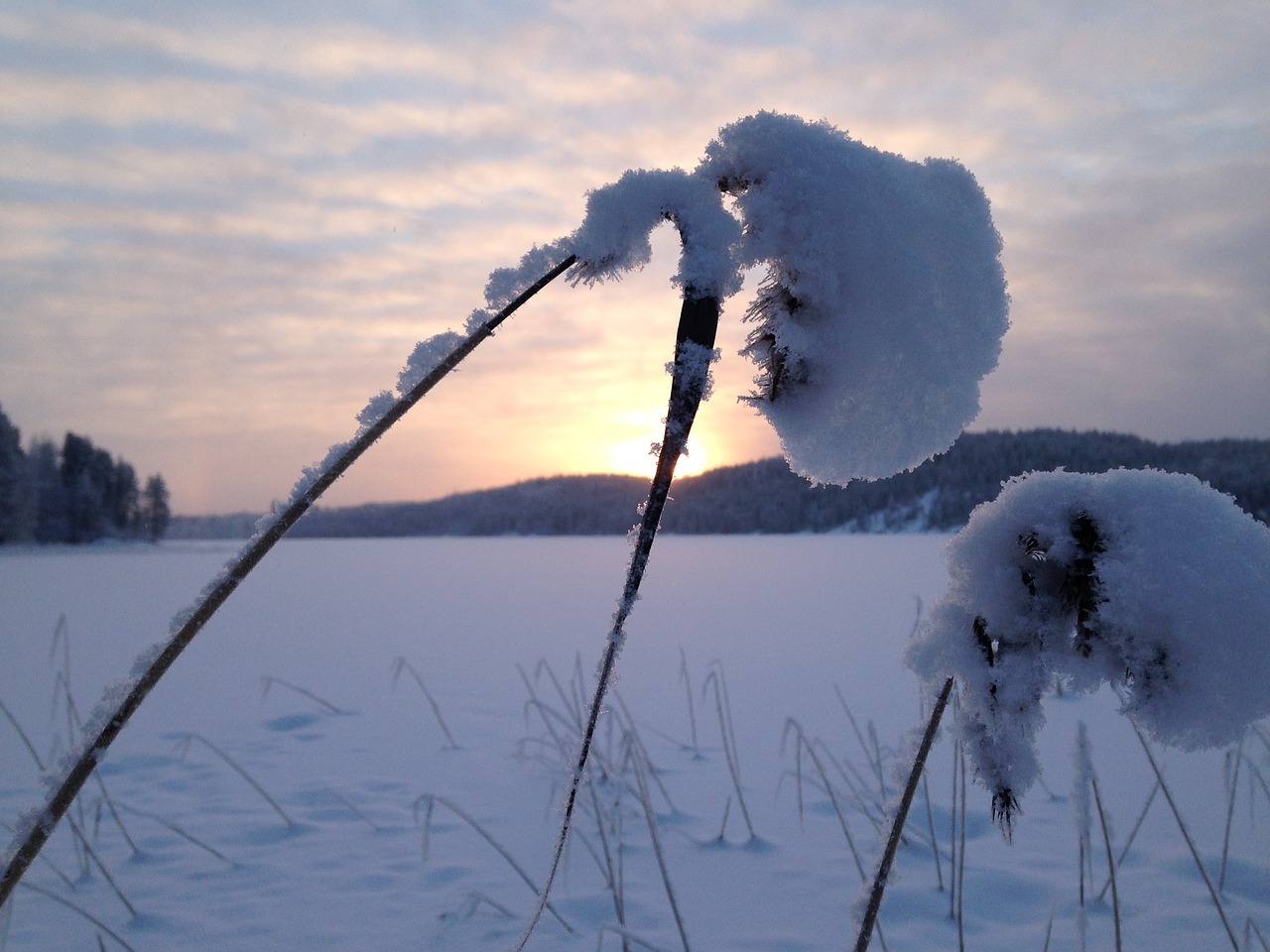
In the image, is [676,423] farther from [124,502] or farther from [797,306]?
[124,502]

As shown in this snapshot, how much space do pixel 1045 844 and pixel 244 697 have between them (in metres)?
5.35

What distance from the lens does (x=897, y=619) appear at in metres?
9.37

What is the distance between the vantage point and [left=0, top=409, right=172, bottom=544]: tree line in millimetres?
42188

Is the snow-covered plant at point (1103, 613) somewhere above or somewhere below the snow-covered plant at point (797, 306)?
below

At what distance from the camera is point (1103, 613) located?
621mm

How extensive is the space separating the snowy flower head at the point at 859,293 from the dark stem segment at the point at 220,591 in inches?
6.3

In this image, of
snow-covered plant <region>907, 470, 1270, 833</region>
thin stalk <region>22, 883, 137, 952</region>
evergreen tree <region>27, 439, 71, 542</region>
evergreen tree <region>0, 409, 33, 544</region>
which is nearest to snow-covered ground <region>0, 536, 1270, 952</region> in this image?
thin stalk <region>22, 883, 137, 952</region>

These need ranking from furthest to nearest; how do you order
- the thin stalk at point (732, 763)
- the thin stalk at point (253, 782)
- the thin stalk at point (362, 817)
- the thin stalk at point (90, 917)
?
the thin stalk at point (362, 817)
the thin stalk at point (732, 763)
the thin stalk at point (253, 782)
the thin stalk at point (90, 917)

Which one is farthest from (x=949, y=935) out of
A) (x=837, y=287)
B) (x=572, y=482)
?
(x=572, y=482)

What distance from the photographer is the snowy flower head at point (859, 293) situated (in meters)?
0.58

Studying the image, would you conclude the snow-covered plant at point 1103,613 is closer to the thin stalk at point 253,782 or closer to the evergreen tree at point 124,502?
the thin stalk at point 253,782

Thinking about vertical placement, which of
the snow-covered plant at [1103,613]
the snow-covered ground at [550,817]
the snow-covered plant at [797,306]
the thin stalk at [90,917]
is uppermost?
the snow-covered plant at [797,306]

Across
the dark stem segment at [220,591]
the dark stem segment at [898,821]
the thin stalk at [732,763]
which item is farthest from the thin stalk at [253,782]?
the dark stem segment at [898,821]

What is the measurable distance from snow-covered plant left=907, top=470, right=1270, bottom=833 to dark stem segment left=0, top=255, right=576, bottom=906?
1.47 feet
